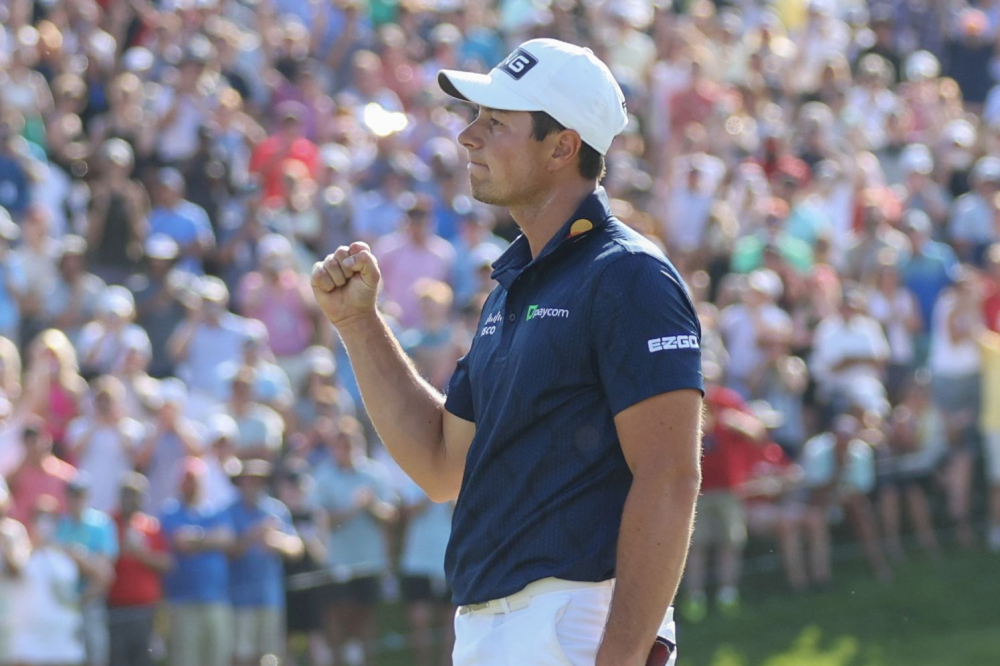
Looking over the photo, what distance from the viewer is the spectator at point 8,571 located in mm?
9062

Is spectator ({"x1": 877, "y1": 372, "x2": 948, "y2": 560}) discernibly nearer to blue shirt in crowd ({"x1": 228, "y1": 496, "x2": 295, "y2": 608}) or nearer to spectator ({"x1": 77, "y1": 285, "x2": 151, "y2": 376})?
blue shirt in crowd ({"x1": 228, "y1": 496, "x2": 295, "y2": 608})

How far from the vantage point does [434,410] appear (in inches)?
154

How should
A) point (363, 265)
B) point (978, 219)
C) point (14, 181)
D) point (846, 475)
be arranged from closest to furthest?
1. point (363, 265)
2. point (846, 475)
3. point (14, 181)
4. point (978, 219)

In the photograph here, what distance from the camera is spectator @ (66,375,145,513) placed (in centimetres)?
1024

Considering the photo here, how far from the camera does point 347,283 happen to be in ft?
12.5

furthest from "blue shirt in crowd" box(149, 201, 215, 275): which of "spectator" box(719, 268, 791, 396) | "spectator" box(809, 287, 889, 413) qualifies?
"spectator" box(809, 287, 889, 413)

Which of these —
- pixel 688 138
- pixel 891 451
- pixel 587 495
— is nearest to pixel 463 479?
pixel 587 495

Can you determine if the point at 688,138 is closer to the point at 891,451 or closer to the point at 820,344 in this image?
the point at 820,344

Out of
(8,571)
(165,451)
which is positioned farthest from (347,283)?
(165,451)

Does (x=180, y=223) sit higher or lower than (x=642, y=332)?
lower

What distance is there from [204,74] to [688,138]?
4.45 m

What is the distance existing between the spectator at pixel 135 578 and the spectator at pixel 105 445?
18 cm

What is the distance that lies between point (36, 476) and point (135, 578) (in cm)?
85

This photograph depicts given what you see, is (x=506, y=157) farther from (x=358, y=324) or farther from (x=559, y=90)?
(x=358, y=324)
